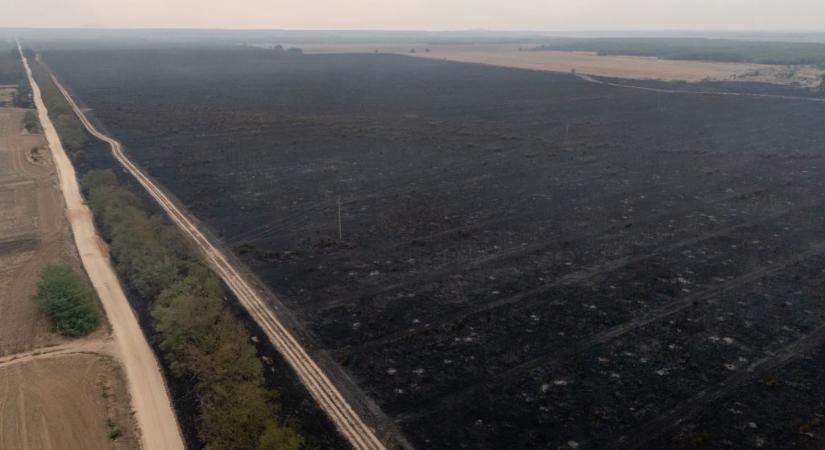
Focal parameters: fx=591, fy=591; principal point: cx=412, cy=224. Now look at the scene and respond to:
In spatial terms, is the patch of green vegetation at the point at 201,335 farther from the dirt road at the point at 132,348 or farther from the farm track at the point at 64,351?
Answer: the farm track at the point at 64,351

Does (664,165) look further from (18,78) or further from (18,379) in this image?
(18,78)

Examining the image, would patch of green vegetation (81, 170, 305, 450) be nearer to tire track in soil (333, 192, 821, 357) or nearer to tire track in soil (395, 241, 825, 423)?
tire track in soil (333, 192, 821, 357)

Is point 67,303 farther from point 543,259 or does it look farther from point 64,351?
point 543,259

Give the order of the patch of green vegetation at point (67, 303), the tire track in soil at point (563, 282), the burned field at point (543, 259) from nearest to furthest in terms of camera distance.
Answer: the burned field at point (543, 259), the tire track in soil at point (563, 282), the patch of green vegetation at point (67, 303)

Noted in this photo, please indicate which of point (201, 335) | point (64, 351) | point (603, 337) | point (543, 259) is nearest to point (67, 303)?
point (64, 351)

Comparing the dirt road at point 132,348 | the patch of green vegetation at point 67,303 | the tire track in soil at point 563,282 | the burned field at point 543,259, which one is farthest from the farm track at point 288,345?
the patch of green vegetation at point 67,303

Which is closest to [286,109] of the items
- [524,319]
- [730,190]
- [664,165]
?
[664,165]
